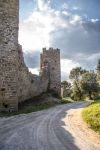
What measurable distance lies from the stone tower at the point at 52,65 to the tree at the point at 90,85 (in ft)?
47.3

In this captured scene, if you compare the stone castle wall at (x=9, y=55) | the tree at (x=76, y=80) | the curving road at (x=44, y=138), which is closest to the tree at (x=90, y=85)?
the tree at (x=76, y=80)

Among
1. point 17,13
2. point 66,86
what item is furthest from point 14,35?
point 66,86

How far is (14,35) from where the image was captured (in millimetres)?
31812

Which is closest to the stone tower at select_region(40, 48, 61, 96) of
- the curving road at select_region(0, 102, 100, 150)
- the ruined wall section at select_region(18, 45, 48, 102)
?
the ruined wall section at select_region(18, 45, 48, 102)

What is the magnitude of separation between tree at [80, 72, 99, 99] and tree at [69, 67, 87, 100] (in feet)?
6.68

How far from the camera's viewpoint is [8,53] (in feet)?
102

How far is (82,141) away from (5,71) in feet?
58.8

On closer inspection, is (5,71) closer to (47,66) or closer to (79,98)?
(47,66)

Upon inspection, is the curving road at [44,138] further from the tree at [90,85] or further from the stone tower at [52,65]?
the tree at [90,85]

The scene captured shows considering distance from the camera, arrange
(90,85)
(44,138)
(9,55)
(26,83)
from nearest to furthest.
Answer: (44,138) → (9,55) → (26,83) → (90,85)

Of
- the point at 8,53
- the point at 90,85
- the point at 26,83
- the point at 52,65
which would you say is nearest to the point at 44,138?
the point at 8,53

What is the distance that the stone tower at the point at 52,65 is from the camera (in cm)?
5422

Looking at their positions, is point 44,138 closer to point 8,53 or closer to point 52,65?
point 8,53

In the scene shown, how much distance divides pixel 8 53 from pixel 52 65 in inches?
978
